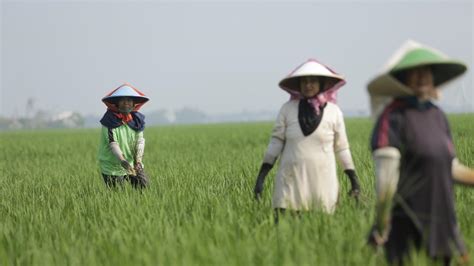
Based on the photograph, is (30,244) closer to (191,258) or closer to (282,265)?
(191,258)

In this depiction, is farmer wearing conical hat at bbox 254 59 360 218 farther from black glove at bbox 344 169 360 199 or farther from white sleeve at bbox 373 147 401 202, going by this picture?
white sleeve at bbox 373 147 401 202

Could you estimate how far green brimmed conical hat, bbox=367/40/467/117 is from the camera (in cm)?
195

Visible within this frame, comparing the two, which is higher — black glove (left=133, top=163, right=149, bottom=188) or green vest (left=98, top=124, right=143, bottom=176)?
green vest (left=98, top=124, right=143, bottom=176)

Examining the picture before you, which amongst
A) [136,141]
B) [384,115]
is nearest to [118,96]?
[136,141]

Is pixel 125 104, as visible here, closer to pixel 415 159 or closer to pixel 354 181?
pixel 354 181

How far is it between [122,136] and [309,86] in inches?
93.1

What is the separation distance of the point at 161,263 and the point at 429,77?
1.43 metres

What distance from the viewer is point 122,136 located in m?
4.58

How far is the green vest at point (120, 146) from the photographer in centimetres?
458

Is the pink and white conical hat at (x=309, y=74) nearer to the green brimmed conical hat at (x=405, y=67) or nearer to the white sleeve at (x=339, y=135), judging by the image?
the white sleeve at (x=339, y=135)

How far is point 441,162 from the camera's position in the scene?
1973mm

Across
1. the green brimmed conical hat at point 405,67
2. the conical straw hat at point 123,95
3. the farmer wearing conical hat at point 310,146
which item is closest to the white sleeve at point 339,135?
the farmer wearing conical hat at point 310,146

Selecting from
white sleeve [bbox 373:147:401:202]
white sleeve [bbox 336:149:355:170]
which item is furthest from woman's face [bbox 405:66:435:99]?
white sleeve [bbox 336:149:355:170]

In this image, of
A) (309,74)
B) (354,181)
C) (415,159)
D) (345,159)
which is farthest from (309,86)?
(415,159)
